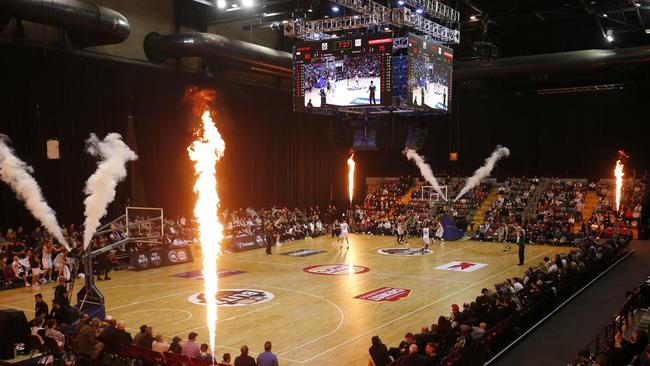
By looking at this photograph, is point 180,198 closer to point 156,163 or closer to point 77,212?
point 156,163

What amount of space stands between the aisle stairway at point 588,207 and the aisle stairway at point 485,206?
5106 mm

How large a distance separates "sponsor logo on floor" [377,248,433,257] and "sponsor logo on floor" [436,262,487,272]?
2833 mm

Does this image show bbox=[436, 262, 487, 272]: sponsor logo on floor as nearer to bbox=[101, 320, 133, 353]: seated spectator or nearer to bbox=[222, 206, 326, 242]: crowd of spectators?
bbox=[222, 206, 326, 242]: crowd of spectators

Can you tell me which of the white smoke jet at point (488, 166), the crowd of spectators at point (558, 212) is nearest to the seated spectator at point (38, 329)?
the crowd of spectators at point (558, 212)

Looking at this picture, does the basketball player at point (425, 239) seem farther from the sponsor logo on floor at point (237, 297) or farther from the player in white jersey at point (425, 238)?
the sponsor logo on floor at point (237, 297)

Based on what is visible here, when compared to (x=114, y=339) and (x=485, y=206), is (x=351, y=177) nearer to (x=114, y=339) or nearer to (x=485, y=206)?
(x=485, y=206)

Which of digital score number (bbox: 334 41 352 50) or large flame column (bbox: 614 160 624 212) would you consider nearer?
digital score number (bbox: 334 41 352 50)

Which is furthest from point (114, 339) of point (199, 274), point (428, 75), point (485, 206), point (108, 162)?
point (485, 206)

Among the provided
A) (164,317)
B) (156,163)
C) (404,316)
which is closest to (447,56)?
(404,316)

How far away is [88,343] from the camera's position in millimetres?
11070

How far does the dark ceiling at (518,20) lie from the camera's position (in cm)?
2772

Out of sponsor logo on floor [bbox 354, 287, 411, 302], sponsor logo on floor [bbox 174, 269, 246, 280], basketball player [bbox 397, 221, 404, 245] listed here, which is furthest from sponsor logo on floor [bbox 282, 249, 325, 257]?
sponsor logo on floor [bbox 354, 287, 411, 302]

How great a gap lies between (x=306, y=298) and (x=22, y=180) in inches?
488

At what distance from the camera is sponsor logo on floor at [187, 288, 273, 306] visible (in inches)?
684
